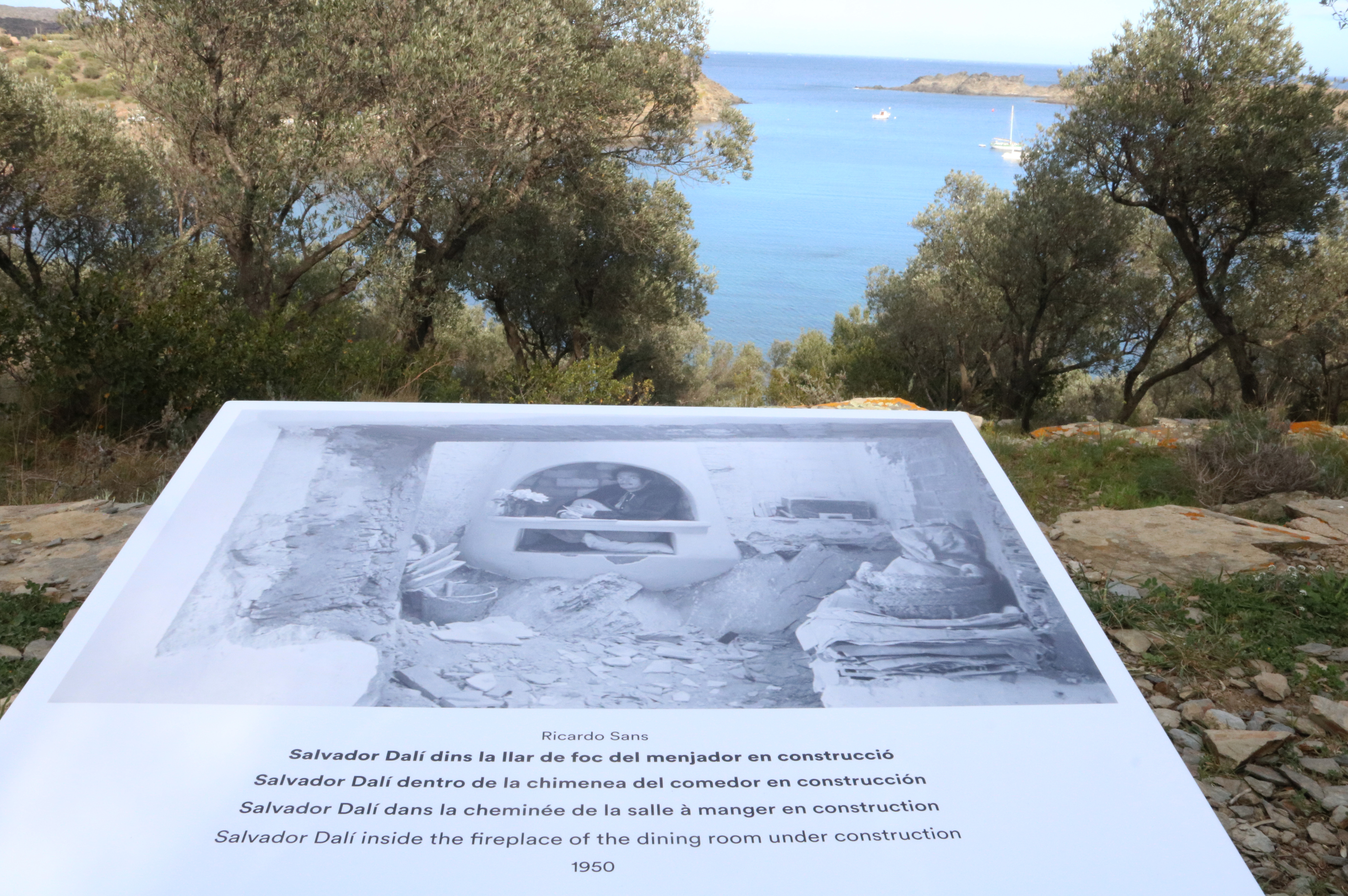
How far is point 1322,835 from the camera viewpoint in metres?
2.37

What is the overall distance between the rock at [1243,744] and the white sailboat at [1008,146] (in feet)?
129

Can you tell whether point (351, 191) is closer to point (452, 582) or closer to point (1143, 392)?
point (452, 582)

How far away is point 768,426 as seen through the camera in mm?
2482

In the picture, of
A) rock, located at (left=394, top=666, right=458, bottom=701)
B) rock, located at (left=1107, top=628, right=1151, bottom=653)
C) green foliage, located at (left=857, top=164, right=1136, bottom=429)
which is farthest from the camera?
green foliage, located at (left=857, top=164, right=1136, bottom=429)

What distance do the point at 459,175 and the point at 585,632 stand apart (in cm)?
923

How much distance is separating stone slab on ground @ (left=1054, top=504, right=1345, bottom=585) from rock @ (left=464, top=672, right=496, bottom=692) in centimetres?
314

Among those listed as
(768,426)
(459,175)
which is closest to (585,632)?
(768,426)

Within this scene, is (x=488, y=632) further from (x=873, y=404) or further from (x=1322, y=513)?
(x=873, y=404)

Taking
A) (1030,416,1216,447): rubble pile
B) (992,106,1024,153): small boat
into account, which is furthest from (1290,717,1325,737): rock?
(992,106,1024,153): small boat

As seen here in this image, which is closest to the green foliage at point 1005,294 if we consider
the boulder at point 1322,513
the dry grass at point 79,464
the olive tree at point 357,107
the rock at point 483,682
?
the olive tree at point 357,107

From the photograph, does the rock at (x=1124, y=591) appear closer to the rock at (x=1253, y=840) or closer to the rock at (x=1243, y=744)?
the rock at (x=1243, y=744)

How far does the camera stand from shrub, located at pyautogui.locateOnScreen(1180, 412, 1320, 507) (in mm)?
5617

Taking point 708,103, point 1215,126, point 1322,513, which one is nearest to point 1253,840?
point 1322,513

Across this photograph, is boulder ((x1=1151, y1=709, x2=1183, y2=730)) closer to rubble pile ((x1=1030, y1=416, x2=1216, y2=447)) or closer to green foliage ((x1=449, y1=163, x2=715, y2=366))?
rubble pile ((x1=1030, y1=416, x2=1216, y2=447))
